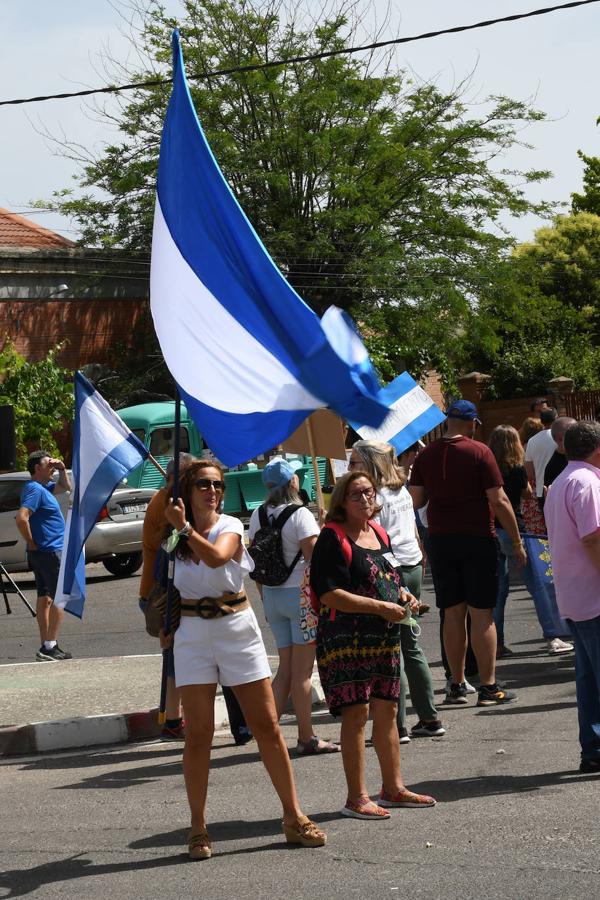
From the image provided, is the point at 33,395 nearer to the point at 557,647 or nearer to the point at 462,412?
the point at 557,647

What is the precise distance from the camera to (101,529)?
1809 centimetres

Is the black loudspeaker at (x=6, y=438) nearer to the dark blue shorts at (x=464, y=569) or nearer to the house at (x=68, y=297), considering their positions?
the dark blue shorts at (x=464, y=569)

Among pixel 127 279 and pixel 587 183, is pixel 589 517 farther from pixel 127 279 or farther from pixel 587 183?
pixel 587 183

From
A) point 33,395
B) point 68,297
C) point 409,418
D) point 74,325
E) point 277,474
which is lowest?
point 277,474

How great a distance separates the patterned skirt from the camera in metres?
5.99

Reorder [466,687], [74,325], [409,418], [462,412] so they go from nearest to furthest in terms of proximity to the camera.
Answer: [462,412], [466,687], [409,418], [74,325]

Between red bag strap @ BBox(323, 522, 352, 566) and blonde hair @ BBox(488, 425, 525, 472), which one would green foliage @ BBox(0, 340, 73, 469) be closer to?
blonde hair @ BBox(488, 425, 525, 472)

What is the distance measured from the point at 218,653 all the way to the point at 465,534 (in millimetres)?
3118

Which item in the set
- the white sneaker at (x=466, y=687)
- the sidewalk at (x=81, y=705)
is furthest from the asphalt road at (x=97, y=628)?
the white sneaker at (x=466, y=687)

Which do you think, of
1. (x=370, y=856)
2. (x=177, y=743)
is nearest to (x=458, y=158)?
(x=177, y=743)

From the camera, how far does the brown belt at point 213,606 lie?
5789 millimetres

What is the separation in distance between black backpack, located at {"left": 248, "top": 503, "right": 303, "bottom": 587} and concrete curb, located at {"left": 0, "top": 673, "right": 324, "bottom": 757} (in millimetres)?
1537

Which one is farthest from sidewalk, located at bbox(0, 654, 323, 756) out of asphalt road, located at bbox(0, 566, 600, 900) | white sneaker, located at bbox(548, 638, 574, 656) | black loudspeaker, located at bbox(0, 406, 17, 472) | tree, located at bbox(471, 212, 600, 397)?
tree, located at bbox(471, 212, 600, 397)

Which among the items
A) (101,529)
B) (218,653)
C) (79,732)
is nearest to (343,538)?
(218,653)
